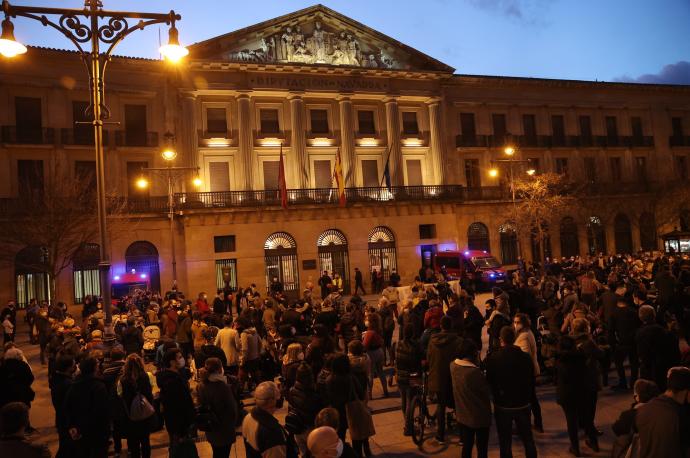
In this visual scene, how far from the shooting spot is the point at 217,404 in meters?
6.05

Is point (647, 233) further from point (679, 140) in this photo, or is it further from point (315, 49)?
point (315, 49)

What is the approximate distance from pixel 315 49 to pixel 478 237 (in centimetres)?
1767

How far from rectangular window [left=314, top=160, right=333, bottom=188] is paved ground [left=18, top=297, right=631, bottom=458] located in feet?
79.6

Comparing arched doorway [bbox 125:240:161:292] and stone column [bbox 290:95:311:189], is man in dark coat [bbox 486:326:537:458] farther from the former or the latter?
stone column [bbox 290:95:311:189]

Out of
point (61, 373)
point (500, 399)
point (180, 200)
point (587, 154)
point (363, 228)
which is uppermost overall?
point (587, 154)

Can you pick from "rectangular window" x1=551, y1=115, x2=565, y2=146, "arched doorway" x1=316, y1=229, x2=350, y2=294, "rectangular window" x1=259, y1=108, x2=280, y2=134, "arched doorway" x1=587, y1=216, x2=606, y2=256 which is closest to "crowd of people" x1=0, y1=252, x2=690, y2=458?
"arched doorway" x1=316, y1=229, x2=350, y2=294

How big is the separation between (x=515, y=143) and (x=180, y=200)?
24.7 m

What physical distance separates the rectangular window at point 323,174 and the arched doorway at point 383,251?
14.8 ft

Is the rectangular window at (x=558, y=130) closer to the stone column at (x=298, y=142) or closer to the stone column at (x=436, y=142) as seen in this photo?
the stone column at (x=436, y=142)

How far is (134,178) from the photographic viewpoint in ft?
102

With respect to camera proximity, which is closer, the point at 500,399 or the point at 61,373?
the point at 500,399

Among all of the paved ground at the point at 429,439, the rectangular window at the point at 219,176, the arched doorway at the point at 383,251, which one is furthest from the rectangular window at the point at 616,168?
the paved ground at the point at 429,439

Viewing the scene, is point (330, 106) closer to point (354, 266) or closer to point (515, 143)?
point (354, 266)

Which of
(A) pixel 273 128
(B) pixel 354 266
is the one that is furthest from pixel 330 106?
(B) pixel 354 266
